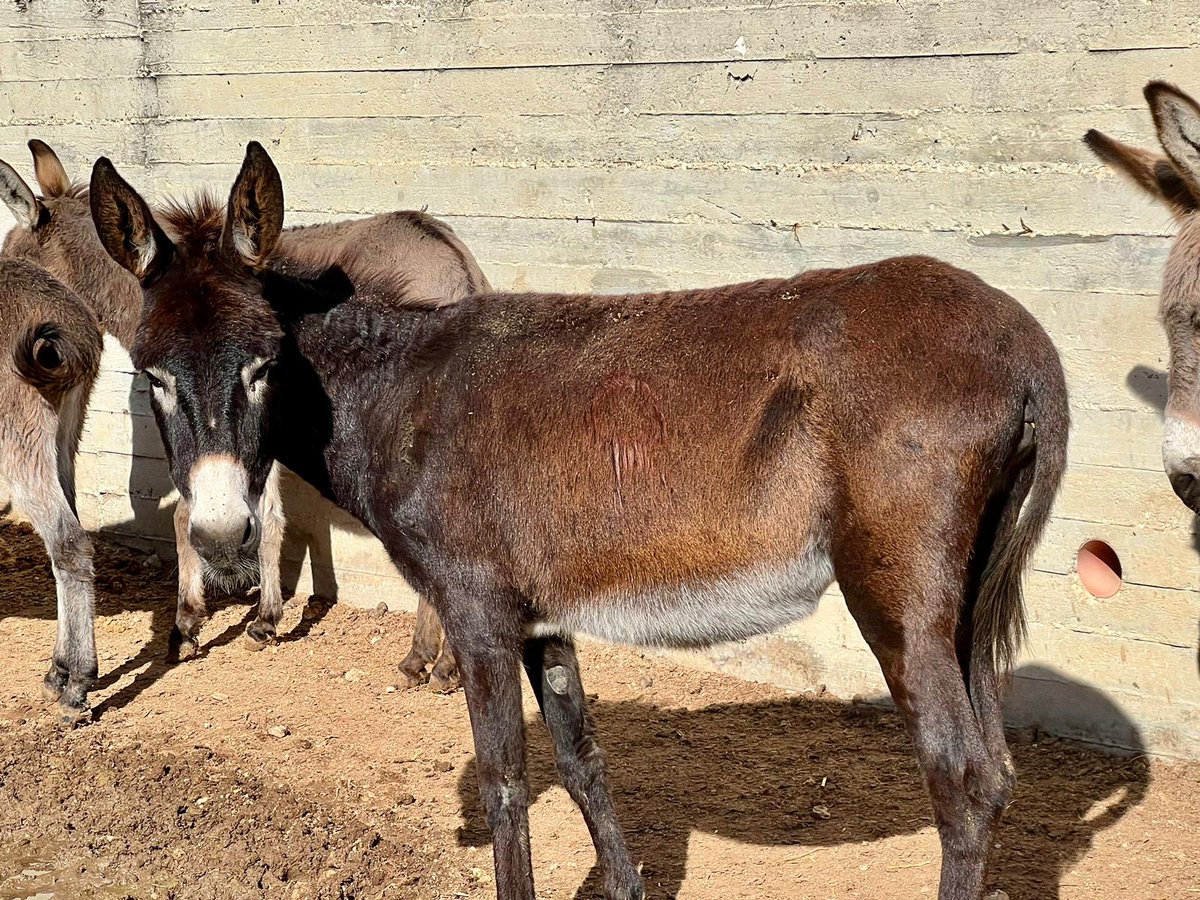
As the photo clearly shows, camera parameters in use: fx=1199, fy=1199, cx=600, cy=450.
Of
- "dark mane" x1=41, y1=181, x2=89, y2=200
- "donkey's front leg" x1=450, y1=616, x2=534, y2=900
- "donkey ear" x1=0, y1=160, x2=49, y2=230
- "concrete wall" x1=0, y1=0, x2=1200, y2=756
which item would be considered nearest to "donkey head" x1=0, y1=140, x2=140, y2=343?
"donkey ear" x1=0, y1=160, x2=49, y2=230

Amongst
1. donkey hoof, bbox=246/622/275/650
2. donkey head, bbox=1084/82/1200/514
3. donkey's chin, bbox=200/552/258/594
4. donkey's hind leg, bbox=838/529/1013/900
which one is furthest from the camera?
donkey hoof, bbox=246/622/275/650

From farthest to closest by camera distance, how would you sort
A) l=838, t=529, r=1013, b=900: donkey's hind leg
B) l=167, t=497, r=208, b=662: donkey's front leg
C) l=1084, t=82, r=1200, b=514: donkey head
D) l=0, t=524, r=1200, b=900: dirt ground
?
l=167, t=497, r=208, b=662: donkey's front leg
l=0, t=524, r=1200, b=900: dirt ground
l=1084, t=82, r=1200, b=514: donkey head
l=838, t=529, r=1013, b=900: donkey's hind leg

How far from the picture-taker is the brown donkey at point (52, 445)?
17.2 feet

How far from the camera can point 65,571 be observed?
5.30 meters

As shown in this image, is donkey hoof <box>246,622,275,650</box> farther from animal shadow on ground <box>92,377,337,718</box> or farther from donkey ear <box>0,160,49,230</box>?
donkey ear <box>0,160,49,230</box>

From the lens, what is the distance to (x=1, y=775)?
473cm

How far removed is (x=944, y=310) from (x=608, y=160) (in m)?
2.65

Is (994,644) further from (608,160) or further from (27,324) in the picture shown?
(27,324)

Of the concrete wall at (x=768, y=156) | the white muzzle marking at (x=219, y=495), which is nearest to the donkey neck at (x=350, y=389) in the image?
the white muzzle marking at (x=219, y=495)

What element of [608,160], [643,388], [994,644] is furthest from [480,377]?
[608,160]

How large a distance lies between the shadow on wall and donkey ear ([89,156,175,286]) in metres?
3.33

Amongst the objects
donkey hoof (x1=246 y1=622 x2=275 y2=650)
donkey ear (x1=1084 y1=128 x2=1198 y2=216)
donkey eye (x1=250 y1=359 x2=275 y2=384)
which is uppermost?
donkey ear (x1=1084 y1=128 x2=1198 y2=216)

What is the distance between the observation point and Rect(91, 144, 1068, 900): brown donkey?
9.77 feet

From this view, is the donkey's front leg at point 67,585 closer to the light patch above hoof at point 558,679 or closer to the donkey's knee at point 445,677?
the donkey's knee at point 445,677
